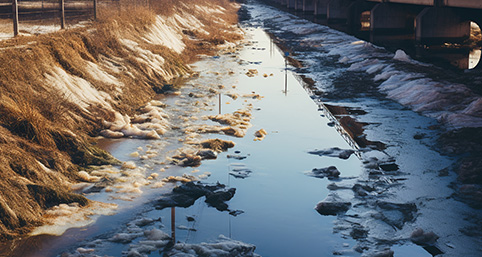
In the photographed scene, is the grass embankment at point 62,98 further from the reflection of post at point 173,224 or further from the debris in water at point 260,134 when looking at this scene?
the debris in water at point 260,134

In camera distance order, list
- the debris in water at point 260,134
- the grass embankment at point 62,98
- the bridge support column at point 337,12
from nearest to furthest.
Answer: the grass embankment at point 62,98 → the debris in water at point 260,134 → the bridge support column at point 337,12

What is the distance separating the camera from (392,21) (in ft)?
139

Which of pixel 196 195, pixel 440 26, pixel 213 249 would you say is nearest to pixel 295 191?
pixel 196 195

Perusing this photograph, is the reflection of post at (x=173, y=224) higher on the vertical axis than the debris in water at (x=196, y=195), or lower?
lower

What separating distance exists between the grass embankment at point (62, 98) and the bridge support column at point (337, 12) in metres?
35.5

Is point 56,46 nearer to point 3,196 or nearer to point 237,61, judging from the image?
point 3,196

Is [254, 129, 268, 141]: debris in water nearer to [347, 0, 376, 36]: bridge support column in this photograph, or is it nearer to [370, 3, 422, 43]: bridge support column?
[370, 3, 422, 43]: bridge support column

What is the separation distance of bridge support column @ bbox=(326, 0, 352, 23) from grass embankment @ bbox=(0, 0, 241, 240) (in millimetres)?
35534

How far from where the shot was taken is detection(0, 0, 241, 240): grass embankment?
9023 mm

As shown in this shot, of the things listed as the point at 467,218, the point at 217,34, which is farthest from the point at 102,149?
the point at 217,34

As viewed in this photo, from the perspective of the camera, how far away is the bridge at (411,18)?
106 ft

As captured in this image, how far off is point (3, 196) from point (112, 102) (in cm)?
791

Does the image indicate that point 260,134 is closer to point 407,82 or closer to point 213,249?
point 213,249

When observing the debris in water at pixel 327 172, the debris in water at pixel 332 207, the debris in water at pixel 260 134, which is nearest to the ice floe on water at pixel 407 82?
the debris in water at pixel 260 134
